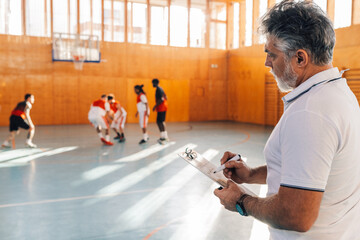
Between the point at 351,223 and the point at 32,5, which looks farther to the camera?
the point at 32,5

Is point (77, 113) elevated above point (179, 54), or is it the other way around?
point (179, 54)

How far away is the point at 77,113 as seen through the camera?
17031 mm

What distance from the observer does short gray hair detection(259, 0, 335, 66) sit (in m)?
1.20

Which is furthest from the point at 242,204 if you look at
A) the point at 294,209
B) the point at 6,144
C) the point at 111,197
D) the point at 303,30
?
the point at 6,144

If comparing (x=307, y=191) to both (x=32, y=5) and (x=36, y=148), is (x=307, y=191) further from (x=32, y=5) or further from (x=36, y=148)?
(x=32, y=5)

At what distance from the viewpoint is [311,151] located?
108 centimetres

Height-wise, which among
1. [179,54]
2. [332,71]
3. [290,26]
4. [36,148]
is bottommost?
[36,148]

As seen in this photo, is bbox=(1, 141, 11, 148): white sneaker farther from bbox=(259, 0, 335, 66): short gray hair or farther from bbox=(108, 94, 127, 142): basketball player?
bbox=(259, 0, 335, 66): short gray hair

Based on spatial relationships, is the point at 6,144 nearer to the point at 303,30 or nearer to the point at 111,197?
the point at 111,197

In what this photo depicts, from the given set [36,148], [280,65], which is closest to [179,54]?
[36,148]

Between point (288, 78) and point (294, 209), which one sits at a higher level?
point (288, 78)

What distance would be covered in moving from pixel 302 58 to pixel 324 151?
373mm

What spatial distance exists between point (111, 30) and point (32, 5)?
12.8 feet

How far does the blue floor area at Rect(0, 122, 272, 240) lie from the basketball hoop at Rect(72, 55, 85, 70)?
24.2 ft
